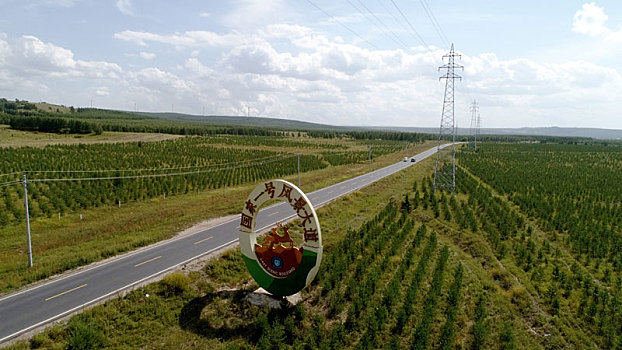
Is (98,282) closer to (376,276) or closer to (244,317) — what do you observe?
(244,317)

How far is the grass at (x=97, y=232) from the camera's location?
21.8 metres

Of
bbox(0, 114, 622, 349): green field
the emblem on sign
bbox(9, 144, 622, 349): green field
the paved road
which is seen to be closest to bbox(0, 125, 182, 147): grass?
bbox(0, 114, 622, 349): green field

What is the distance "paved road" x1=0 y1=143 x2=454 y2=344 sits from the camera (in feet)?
54.1

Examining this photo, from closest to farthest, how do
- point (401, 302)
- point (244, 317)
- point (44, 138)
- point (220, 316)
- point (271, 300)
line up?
point (244, 317) → point (220, 316) → point (401, 302) → point (271, 300) → point (44, 138)

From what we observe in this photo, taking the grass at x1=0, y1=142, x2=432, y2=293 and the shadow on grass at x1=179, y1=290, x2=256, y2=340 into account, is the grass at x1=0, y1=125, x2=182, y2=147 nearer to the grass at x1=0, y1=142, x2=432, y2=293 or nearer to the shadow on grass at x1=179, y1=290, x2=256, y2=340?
the grass at x1=0, y1=142, x2=432, y2=293

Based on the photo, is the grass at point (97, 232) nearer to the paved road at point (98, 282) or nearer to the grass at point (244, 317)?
the paved road at point (98, 282)

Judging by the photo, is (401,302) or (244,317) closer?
(244,317)

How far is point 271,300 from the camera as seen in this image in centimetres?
1883

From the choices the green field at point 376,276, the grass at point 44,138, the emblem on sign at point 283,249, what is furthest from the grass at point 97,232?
the grass at point 44,138

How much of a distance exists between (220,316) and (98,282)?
24.6 feet

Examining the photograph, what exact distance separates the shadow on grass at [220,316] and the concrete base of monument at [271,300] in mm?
417

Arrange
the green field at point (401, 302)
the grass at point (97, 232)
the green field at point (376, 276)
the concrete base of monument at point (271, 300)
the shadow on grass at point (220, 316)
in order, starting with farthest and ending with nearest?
1. the grass at point (97, 232)
2. the concrete base of monument at point (271, 300)
3. the shadow on grass at point (220, 316)
4. the green field at point (376, 276)
5. the green field at point (401, 302)

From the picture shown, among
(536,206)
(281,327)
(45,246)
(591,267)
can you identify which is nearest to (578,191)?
(536,206)

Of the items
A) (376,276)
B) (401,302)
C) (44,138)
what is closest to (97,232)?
(376,276)
